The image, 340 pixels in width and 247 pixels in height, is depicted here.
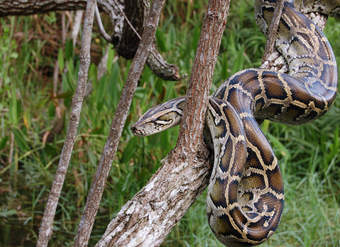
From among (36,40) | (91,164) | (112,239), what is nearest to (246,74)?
(112,239)

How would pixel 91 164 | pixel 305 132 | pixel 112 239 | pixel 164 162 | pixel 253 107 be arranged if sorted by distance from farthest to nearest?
pixel 305 132, pixel 91 164, pixel 253 107, pixel 164 162, pixel 112 239

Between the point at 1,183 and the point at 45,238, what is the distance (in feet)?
11.7

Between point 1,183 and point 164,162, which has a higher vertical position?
point 164,162

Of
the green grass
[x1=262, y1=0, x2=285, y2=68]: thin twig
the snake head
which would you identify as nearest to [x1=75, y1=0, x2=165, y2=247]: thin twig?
the snake head

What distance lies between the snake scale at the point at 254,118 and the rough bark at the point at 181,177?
0.18 meters

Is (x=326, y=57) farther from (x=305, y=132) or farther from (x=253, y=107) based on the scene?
(x=305, y=132)

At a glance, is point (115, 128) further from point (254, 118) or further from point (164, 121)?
point (254, 118)

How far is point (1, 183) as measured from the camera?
6.24 m

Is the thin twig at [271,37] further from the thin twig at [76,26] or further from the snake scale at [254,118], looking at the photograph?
the thin twig at [76,26]

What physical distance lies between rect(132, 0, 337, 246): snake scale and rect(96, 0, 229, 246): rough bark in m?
0.18

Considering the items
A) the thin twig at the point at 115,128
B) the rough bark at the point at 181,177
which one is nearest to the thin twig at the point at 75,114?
the thin twig at the point at 115,128

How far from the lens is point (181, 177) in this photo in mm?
2896

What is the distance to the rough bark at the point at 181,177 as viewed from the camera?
270 centimetres

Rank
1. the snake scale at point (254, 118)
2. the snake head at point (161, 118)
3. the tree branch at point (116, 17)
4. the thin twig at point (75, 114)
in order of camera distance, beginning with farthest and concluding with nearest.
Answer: the tree branch at point (116, 17), the snake head at point (161, 118), the snake scale at point (254, 118), the thin twig at point (75, 114)
